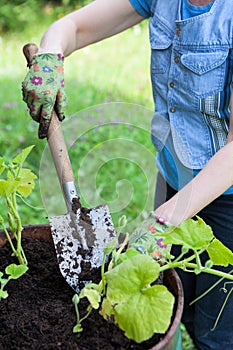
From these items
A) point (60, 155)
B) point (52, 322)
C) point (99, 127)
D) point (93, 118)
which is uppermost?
point (60, 155)

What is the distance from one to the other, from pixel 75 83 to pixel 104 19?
218 centimetres

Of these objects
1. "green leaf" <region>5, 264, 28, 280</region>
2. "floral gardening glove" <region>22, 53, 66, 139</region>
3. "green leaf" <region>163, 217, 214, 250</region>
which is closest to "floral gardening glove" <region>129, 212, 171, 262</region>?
"green leaf" <region>163, 217, 214, 250</region>

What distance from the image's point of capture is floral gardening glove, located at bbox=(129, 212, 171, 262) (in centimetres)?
100

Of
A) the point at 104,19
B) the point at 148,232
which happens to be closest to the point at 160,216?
the point at 148,232

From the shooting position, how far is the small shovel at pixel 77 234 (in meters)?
1.13

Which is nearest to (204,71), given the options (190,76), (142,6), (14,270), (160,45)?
(190,76)

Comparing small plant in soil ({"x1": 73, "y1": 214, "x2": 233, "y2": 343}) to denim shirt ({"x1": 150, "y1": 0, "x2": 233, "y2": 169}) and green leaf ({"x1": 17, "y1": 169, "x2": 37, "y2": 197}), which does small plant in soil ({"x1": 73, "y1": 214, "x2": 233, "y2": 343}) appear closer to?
green leaf ({"x1": 17, "y1": 169, "x2": 37, "y2": 197})

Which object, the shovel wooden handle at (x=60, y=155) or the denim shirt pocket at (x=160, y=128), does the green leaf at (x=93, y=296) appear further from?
the denim shirt pocket at (x=160, y=128)

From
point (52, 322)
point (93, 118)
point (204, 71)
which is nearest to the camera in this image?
point (52, 322)

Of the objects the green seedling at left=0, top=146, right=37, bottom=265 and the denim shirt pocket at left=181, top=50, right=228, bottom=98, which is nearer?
the green seedling at left=0, top=146, right=37, bottom=265

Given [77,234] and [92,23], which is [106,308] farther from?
[92,23]

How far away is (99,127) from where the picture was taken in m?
3.03

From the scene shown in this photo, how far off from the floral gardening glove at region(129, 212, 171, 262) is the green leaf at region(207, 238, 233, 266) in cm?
7

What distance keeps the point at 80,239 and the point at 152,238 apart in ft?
0.64
